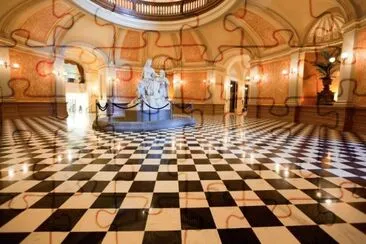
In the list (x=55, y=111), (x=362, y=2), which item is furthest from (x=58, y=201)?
(x=55, y=111)

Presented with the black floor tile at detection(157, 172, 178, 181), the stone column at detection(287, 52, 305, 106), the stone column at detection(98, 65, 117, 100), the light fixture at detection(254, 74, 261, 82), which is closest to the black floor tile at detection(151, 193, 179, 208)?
the black floor tile at detection(157, 172, 178, 181)

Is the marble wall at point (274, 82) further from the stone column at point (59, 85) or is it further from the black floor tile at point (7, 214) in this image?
the stone column at point (59, 85)

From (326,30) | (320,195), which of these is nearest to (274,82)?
(326,30)

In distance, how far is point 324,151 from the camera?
4426mm

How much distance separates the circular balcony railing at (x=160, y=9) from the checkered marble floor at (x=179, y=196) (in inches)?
426

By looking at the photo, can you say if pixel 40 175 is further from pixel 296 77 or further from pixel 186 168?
pixel 296 77

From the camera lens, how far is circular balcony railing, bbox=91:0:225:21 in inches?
471

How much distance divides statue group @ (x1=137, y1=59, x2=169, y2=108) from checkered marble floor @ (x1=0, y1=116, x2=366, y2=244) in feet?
13.2

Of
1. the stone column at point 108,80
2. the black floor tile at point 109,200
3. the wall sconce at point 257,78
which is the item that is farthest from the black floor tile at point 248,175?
the stone column at point 108,80

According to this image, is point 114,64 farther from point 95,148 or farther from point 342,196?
point 342,196

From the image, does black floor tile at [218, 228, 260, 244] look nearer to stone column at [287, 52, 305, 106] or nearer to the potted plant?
the potted plant

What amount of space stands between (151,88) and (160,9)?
25.9 ft

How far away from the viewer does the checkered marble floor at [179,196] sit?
5.47ft

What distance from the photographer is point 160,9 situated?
42.7 ft
